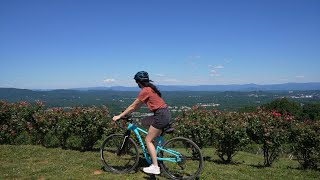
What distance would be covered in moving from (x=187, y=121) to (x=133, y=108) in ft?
13.0

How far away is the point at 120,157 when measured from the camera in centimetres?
814

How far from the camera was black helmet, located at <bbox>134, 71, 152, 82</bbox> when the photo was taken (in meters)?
7.22

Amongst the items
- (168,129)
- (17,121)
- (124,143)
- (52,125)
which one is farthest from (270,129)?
(17,121)

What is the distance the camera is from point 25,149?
11242 mm

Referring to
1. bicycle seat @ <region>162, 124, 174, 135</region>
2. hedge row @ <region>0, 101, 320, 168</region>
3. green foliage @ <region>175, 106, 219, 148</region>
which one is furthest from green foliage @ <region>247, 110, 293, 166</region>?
bicycle seat @ <region>162, 124, 174, 135</region>

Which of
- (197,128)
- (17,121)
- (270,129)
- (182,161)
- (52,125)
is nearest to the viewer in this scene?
(182,161)

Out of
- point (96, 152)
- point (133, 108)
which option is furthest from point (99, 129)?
point (133, 108)

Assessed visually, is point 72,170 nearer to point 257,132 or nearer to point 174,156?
point 174,156

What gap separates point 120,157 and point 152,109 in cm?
193

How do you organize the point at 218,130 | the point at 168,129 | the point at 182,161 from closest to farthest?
the point at 168,129, the point at 182,161, the point at 218,130

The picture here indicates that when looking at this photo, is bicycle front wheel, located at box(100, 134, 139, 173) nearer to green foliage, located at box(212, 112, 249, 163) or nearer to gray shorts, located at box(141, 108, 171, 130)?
gray shorts, located at box(141, 108, 171, 130)

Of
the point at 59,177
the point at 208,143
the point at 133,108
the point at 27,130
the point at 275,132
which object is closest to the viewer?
the point at 133,108

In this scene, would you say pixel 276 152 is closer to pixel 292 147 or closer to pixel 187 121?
pixel 292 147

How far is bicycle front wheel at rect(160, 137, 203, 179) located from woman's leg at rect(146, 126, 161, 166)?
0.33 meters
